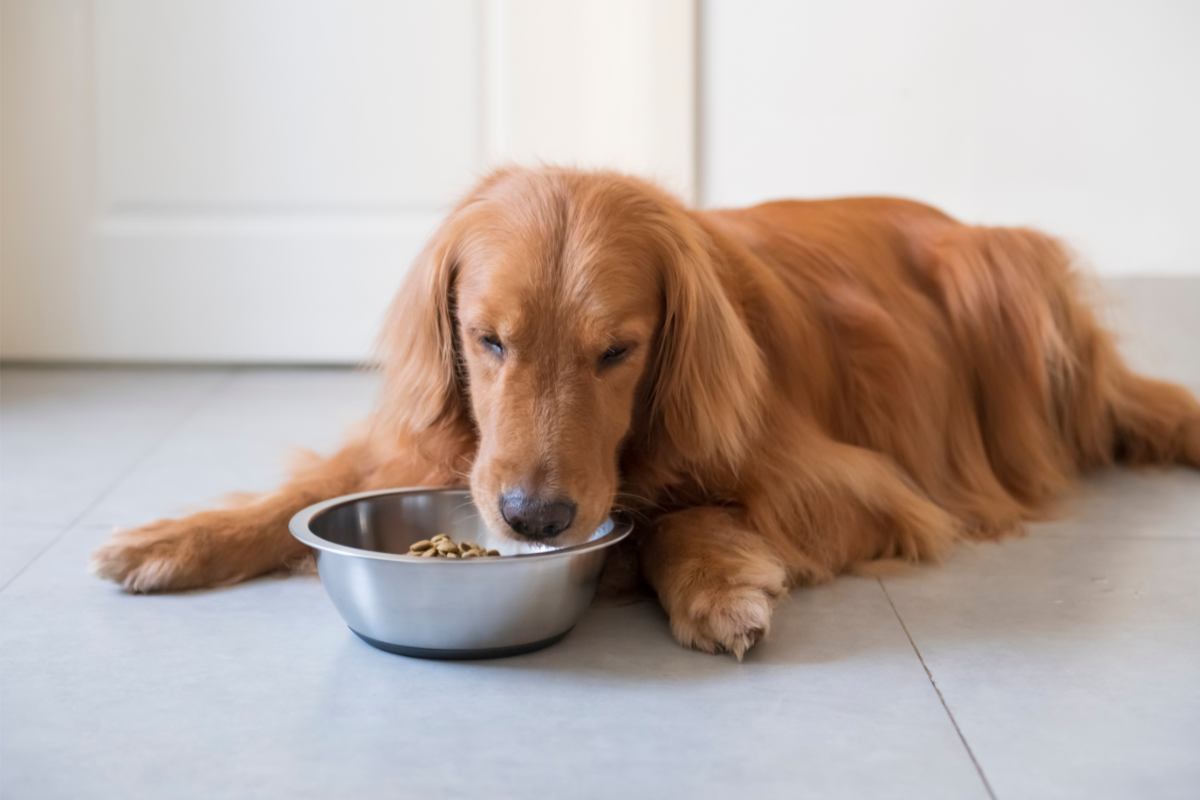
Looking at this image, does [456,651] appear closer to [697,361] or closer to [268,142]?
[697,361]

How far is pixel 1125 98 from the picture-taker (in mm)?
3500

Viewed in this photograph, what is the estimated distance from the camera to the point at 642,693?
1.63m

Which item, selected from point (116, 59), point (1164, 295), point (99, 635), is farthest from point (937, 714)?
point (116, 59)

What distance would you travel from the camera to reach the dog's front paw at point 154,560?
198 centimetres

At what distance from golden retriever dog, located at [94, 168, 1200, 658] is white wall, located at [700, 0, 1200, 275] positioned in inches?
35.4

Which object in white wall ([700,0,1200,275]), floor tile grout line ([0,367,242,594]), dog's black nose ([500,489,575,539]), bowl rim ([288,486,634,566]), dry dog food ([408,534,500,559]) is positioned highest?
white wall ([700,0,1200,275])

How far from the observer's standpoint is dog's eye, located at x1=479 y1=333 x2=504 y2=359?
1.85m

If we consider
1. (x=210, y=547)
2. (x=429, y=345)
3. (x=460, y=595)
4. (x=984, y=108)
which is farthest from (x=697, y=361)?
(x=984, y=108)

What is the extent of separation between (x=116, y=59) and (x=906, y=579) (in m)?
2.69

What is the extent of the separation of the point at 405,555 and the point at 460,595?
0.30 ft

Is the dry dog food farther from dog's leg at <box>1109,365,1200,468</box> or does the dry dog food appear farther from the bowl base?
dog's leg at <box>1109,365,1200,468</box>

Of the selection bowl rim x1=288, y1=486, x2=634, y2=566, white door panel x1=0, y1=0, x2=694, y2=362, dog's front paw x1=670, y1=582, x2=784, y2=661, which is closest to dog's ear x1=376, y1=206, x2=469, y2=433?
bowl rim x1=288, y1=486, x2=634, y2=566

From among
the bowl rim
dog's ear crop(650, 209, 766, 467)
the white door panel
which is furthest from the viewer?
the white door panel

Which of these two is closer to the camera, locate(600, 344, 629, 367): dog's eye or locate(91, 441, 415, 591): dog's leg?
locate(600, 344, 629, 367): dog's eye
